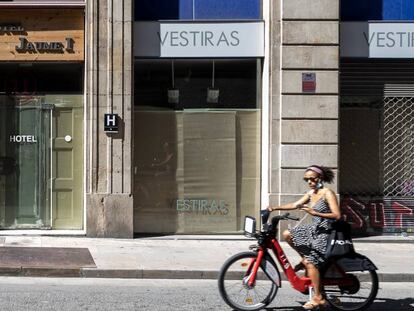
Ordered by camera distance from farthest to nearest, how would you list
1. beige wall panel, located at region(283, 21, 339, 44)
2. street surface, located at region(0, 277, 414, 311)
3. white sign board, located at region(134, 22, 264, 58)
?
white sign board, located at region(134, 22, 264, 58)
beige wall panel, located at region(283, 21, 339, 44)
street surface, located at region(0, 277, 414, 311)

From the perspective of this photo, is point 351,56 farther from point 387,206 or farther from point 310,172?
point 310,172

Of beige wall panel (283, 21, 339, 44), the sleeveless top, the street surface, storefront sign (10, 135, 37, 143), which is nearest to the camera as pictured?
the sleeveless top

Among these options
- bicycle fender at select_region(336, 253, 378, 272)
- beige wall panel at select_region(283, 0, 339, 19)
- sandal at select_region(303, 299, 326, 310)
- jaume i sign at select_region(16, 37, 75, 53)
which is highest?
beige wall panel at select_region(283, 0, 339, 19)

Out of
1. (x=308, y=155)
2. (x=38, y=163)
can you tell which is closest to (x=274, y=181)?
(x=308, y=155)

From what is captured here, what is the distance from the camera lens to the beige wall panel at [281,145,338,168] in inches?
459

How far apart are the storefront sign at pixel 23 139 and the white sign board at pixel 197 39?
2570 millimetres

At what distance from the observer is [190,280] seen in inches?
348

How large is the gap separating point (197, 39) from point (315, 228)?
6.06 meters

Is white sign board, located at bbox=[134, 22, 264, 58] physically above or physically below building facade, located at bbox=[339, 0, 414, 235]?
above

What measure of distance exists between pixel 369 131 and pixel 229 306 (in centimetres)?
647

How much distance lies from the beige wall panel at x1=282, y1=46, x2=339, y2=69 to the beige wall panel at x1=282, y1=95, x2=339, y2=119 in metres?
0.58

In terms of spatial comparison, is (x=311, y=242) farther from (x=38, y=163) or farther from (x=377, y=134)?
(x=38, y=163)

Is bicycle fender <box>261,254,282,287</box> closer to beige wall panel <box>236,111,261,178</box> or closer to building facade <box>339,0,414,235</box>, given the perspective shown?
beige wall panel <box>236,111,261,178</box>

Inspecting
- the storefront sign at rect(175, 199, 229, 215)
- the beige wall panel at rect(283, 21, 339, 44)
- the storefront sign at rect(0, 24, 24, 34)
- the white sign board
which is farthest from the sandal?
the storefront sign at rect(0, 24, 24, 34)
